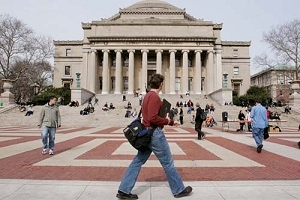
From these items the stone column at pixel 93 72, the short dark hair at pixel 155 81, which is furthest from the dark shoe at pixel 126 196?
the stone column at pixel 93 72

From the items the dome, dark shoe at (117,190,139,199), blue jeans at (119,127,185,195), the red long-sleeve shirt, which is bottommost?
dark shoe at (117,190,139,199)

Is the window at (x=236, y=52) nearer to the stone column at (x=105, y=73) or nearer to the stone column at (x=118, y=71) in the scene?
the stone column at (x=118, y=71)

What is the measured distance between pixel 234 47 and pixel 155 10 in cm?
2190

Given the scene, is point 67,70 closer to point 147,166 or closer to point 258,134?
point 258,134

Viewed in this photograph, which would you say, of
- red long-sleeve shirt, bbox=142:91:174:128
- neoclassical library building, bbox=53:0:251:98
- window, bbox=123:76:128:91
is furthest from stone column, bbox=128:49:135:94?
red long-sleeve shirt, bbox=142:91:174:128

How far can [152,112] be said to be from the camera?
182 inches

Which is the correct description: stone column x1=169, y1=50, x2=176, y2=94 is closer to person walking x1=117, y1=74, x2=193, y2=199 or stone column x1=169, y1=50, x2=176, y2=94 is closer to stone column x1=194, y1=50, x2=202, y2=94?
stone column x1=194, y1=50, x2=202, y2=94

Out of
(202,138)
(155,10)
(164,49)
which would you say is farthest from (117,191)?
(155,10)

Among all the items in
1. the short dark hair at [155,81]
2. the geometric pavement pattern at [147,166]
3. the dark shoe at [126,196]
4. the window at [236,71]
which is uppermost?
the window at [236,71]

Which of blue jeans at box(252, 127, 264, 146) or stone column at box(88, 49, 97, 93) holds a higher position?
stone column at box(88, 49, 97, 93)

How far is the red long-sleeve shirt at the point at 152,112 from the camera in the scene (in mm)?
4613

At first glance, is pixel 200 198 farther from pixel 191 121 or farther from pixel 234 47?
pixel 234 47

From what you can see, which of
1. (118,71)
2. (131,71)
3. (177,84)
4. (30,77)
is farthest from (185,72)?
(30,77)

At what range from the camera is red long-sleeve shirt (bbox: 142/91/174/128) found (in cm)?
461
